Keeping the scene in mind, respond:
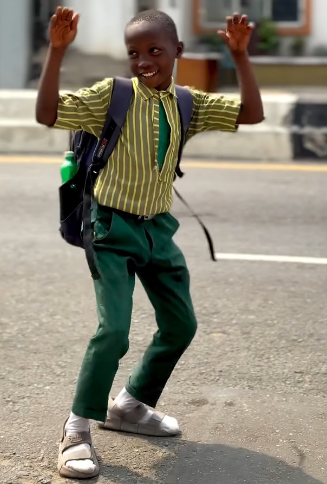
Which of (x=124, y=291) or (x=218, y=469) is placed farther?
(x=218, y=469)

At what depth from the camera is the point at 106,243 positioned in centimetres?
328

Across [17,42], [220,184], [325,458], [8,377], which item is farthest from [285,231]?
[17,42]

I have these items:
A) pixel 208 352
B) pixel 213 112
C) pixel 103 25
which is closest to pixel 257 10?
pixel 103 25

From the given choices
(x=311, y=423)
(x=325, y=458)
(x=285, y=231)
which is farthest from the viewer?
(x=285, y=231)

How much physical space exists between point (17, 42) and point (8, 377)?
36.2 ft

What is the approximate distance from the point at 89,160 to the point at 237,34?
0.65 metres

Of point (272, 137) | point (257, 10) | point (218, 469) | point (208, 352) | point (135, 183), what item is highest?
point (135, 183)

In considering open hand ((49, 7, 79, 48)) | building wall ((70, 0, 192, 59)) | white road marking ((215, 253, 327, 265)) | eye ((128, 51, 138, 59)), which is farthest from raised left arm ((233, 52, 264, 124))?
building wall ((70, 0, 192, 59))

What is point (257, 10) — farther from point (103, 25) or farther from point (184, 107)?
point (184, 107)

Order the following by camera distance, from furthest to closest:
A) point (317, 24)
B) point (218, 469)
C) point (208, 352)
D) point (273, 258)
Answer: point (317, 24) < point (273, 258) < point (208, 352) < point (218, 469)

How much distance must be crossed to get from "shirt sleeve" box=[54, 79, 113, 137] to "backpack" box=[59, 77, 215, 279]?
23mm

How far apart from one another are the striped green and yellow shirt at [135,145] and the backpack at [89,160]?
1.0 inches

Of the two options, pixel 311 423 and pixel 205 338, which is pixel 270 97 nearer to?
pixel 205 338

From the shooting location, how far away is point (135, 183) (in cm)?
329
